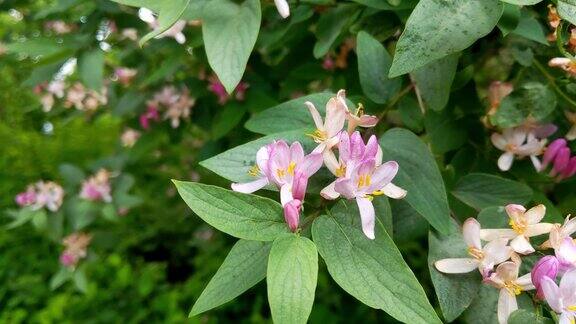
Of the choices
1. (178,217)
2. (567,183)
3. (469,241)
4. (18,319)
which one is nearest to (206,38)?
(469,241)

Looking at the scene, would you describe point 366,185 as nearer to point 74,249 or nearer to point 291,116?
point 291,116

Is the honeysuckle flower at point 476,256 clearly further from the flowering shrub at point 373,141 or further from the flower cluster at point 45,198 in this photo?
the flower cluster at point 45,198

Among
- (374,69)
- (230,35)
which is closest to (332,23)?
(374,69)

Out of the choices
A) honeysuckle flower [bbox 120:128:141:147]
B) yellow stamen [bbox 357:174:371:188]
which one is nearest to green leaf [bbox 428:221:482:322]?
yellow stamen [bbox 357:174:371:188]

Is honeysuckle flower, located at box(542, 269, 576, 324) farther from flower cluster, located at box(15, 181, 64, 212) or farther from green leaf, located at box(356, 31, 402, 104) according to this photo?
flower cluster, located at box(15, 181, 64, 212)

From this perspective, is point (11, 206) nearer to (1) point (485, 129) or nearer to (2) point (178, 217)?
(2) point (178, 217)
